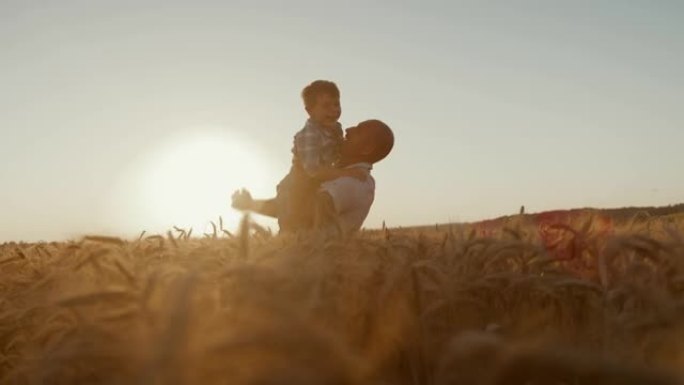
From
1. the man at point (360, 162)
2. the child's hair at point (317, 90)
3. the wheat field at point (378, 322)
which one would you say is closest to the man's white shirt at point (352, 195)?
the man at point (360, 162)

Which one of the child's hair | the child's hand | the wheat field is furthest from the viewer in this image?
the child's hair

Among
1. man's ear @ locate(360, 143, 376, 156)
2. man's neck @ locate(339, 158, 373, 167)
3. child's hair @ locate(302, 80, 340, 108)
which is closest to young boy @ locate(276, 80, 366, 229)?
child's hair @ locate(302, 80, 340, 108)

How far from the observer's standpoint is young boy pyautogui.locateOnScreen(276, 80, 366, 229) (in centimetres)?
956

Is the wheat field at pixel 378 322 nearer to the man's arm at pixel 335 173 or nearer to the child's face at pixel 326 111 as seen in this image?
the man's arm at pixel 335 173

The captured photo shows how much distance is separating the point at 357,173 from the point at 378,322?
25.4 feet

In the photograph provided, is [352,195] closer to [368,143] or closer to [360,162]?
[360,162]

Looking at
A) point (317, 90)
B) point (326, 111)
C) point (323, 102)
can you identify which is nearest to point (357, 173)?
point (326, 111)

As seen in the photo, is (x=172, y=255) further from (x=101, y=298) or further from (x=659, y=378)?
(x=659, y=378)

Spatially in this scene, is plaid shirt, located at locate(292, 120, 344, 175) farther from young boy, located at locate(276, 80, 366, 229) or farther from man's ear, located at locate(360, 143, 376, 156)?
man's ear, located at locate(360, 143, 376, 156)

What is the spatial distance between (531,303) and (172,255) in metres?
1.84

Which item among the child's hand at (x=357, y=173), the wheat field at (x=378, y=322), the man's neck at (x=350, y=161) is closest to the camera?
the wheat field at (x=378, y=322)

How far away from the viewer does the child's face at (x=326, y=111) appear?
9.95 metres

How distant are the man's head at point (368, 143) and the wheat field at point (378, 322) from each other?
7.20m

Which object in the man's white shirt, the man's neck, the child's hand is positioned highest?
the man's neck
